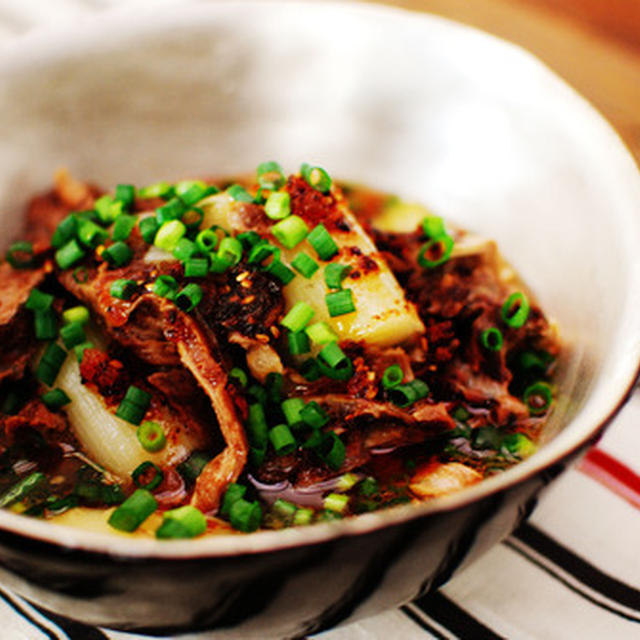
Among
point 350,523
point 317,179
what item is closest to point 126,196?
point 317,179

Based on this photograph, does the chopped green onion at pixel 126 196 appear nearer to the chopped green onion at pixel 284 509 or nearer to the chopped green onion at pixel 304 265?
the chopped green onion at pixel 304 265

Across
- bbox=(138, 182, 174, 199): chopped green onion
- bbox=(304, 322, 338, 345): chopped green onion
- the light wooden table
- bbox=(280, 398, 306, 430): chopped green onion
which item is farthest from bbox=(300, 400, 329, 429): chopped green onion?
the light wooden table

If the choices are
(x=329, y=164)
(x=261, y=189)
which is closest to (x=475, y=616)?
(x=261, y=189)

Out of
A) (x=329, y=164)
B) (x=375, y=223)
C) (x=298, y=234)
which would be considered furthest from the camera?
(x=329, y=164)

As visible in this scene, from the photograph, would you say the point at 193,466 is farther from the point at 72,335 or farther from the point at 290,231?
the point at 290,231

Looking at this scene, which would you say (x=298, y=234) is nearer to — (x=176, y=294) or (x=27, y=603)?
(x=176, y=294)

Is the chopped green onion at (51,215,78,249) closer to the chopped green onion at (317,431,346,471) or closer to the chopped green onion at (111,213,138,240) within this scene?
the chopped green onion at (111,213,138,240)
